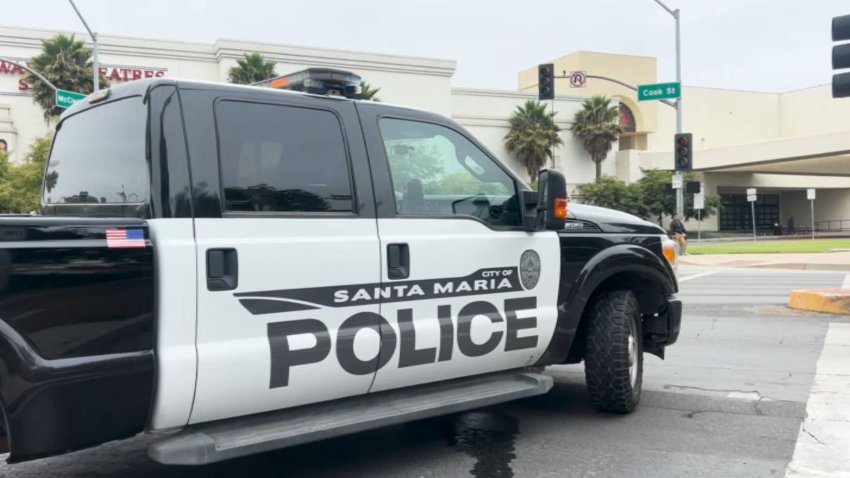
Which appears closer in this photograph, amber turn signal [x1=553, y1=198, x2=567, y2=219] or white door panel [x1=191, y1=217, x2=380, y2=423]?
white door panel [x1=191, y1=217, x2=380, y2=423]

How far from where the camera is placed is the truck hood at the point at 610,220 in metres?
5.18

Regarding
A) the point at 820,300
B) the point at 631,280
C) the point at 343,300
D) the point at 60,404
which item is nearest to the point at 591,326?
the point at 631,280

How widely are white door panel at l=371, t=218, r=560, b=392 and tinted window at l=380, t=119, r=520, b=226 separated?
0.38ft

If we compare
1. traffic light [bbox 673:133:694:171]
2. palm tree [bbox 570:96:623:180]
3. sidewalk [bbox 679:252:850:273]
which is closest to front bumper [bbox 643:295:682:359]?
sidewalk [bbox 679:252:850:273]

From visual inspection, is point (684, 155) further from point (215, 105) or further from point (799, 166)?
point (799, 166)

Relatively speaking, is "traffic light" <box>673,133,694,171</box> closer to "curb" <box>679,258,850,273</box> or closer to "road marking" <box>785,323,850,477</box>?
"curb" <box>679,258,850,273</box>

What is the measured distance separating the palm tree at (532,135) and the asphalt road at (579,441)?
4241 cm

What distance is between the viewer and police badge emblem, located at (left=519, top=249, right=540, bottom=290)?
4.68 m

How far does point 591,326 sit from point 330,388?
212 cm

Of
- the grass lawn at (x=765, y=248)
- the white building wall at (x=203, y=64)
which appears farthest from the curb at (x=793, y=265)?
the white building wall at (x=203, y=64)

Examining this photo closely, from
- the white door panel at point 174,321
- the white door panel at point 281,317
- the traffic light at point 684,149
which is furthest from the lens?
the traffic light at point 684,149

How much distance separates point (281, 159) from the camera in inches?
152

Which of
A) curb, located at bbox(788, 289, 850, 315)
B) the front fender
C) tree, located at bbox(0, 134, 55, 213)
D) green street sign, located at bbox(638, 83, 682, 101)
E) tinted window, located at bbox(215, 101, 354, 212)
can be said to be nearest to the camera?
tinted window, located at bbox(215, 101, 354, 212)

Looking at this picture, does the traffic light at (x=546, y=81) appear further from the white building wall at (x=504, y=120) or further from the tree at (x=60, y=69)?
the white building wall at (x=504, y=120)
